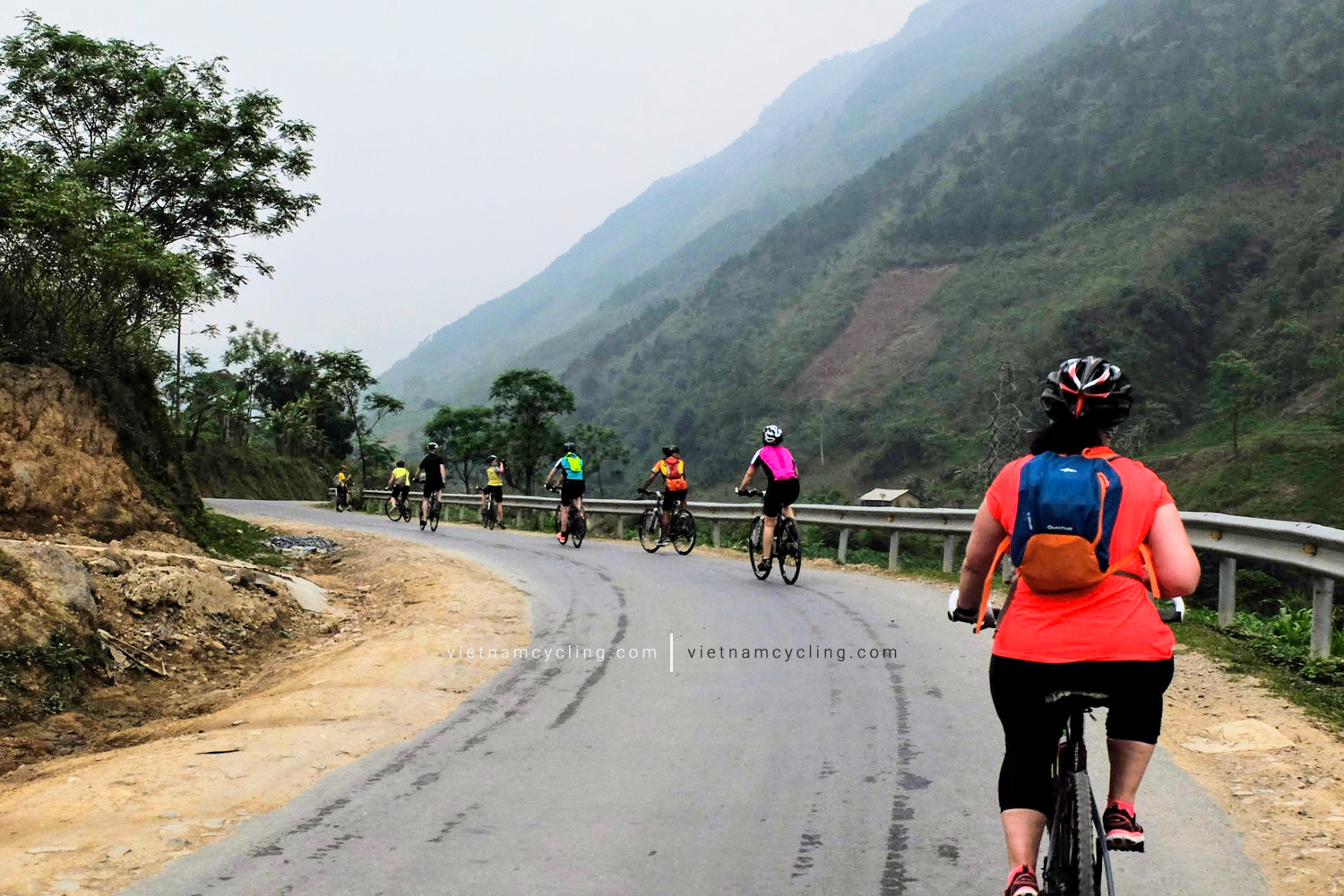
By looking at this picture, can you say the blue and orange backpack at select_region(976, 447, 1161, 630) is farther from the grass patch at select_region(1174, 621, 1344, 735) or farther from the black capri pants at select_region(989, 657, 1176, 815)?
the grass patch at select_region(1174, 621, 1344, 735)

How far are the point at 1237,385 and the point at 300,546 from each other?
224ft

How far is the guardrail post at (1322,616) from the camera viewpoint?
25.7ft

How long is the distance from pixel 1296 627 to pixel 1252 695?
7.68 feet

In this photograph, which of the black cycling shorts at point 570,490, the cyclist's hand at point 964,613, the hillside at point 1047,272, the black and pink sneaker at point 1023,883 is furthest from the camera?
the hillside at point 1047,272

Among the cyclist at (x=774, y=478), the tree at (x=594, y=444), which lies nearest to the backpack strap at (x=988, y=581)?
the cyclist at (x=774, y=478)

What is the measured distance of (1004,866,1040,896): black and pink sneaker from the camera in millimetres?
2920

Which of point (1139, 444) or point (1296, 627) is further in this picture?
point (1139, 444)

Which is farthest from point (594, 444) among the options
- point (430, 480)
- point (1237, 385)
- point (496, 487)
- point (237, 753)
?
point (237, 753)

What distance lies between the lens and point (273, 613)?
35.7ft

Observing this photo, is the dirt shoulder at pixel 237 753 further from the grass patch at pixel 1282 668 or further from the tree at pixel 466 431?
the tree at pixel 466 431

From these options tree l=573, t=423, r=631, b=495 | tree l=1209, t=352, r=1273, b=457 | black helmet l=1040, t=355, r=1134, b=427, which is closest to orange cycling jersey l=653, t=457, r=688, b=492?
black helmet l=1040, t=355, r=1134, b=427

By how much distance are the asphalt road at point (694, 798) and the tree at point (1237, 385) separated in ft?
230

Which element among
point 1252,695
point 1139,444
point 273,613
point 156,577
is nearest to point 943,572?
point 1252,695

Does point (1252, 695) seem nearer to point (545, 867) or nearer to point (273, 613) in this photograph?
point (545, 867)
